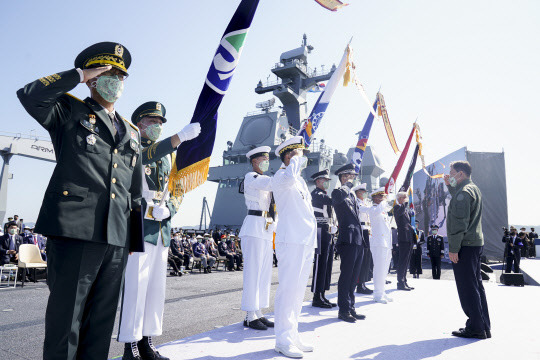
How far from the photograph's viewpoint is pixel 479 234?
423cm

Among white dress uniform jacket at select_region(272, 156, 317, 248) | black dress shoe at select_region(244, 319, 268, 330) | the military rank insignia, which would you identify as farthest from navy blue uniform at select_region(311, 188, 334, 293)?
the military rank insignia

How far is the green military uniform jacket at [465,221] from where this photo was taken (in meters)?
4.21

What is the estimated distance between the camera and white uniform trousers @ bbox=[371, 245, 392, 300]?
6.38 m

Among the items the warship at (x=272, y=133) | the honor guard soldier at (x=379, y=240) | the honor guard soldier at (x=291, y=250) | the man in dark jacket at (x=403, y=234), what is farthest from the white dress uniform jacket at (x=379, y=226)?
the warship at (x=272, y=133)

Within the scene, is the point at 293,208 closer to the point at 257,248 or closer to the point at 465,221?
the point at 257,248

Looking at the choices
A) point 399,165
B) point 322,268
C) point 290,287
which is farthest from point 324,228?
point 399,165

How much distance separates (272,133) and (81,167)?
104 ft

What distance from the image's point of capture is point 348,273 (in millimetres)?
4828

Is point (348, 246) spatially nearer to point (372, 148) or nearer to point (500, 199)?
point (500, 199)

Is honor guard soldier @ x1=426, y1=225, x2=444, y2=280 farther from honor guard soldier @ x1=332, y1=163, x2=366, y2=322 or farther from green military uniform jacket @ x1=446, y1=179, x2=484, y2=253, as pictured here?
green military uniform jacket @ x1=446, y1=179, x2=484, y2=253

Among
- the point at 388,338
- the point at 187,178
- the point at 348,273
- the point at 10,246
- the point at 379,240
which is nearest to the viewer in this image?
the point at 187,178

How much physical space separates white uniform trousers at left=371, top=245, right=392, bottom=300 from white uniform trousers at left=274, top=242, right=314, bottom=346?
332 cm

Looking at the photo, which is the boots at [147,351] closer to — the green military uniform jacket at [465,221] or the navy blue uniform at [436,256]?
the green military uniform jacket at [465,221]

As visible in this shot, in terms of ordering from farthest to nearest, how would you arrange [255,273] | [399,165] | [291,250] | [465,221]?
[399,165] → [255,273] → [465,221] → [291,250]
